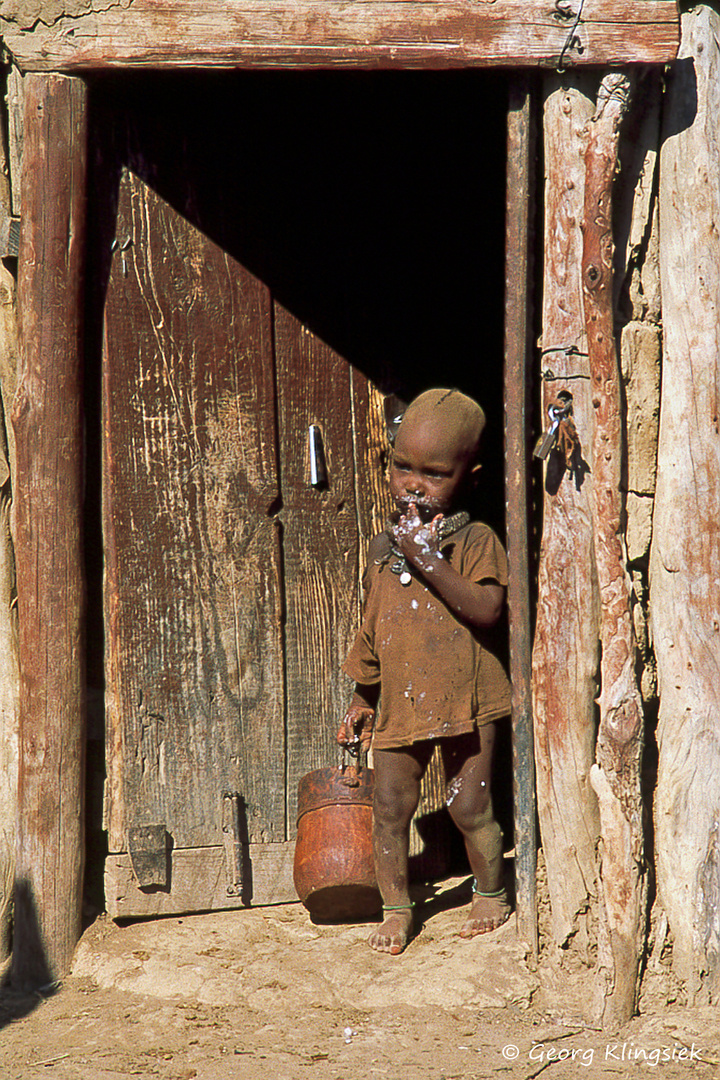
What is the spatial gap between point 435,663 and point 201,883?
3.96ft

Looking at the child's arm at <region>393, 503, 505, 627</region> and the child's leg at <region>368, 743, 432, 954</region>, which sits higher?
the child's arm at <region>393, 503, 505, 627</region>

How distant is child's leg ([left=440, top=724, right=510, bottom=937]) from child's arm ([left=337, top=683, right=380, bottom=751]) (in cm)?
31

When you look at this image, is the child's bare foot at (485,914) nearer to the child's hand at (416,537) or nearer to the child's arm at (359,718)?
the child's arm at (359,718)

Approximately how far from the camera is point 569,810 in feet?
10.3

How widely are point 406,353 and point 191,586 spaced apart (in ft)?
4.06

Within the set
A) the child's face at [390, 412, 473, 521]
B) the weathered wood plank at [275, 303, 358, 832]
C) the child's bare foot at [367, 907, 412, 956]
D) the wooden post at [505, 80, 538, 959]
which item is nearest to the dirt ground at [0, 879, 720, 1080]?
the child's bare foot at [367, 907, 412, 956]

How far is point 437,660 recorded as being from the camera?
335 centimetres

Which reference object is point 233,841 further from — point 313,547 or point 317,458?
point 317,458

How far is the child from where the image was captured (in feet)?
10.9

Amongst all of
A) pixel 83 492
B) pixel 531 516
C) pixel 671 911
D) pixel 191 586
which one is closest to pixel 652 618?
pixel 531 516

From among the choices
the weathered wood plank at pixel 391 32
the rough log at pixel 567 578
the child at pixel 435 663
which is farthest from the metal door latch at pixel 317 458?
the weathered wood plank at pixel 391 32

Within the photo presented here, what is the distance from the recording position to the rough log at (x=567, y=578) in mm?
3092

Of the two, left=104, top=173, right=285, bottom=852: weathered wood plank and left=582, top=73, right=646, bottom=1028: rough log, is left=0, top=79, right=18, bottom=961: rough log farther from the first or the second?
left=582, top=73, right=646, bottom=1028: rough log

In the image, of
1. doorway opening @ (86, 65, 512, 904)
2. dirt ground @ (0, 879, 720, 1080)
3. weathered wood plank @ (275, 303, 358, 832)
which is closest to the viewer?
dirt ground @ (0, 879, 720, 1080)
